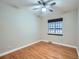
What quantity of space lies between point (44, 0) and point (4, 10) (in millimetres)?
1852

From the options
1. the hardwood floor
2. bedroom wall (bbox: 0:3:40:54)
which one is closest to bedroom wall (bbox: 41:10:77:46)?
the hardwood floor

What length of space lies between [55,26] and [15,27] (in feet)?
8.87

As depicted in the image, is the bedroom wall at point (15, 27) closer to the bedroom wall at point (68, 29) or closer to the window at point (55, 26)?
the window at point (55, 26)

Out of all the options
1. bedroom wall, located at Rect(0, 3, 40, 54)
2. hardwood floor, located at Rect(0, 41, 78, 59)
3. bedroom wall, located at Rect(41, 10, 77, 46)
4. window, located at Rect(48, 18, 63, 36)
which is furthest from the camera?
window, located at Rect(48, 18, 63, 36)

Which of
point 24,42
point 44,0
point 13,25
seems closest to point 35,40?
point 24,42

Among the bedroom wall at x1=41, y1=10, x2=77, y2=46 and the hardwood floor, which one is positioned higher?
the bedroom wall at x1=41, y1=10, x2=77, y2=46

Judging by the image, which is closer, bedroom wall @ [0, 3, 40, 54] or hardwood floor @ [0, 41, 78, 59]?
hardwood floor @ [0, 41, 78, 59]

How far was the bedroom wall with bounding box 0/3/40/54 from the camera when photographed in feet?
9.29

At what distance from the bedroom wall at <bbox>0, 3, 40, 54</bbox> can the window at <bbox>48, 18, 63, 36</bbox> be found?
1217 mm

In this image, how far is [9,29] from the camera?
3.05m

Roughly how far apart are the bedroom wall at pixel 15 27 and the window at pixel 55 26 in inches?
47.9

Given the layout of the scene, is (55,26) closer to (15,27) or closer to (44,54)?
(44,54)

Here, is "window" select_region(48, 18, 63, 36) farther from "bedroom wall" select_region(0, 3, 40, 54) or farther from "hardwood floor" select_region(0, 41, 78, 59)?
"hardwood floor" select_region(0, 41, 78, 59)

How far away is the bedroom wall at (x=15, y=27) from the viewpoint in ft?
9.29
